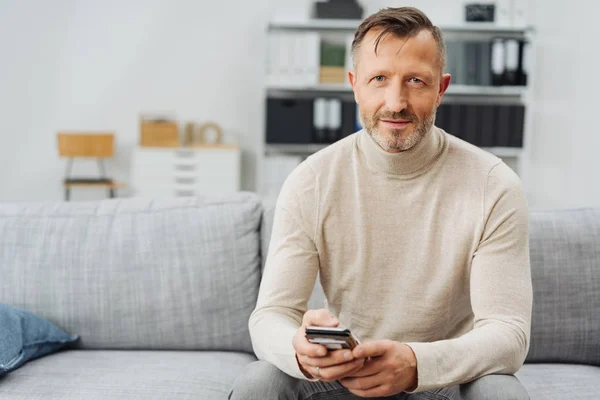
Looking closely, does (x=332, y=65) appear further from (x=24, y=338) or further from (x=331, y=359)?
(x=331, y=359)

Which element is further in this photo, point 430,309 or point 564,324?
point 564,324

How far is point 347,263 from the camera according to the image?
155cm

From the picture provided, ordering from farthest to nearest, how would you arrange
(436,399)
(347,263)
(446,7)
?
1. (446,7)
2. (347,263)
3. (436,399)

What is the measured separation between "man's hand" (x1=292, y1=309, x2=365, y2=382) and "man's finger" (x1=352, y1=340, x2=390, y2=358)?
0.5 inches

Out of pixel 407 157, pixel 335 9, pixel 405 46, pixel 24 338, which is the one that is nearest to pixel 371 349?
pixel 407 157

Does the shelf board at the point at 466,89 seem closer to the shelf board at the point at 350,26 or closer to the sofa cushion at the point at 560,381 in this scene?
the shelf board at the point at 350,26

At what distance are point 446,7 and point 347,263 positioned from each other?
14.0 feet

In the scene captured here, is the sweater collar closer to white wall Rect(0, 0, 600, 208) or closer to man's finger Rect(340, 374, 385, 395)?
man's finger Rect(340, 374, 385, 395)

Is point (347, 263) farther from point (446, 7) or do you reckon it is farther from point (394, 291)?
point (446, 7)

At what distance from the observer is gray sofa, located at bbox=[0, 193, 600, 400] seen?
1.81 metres

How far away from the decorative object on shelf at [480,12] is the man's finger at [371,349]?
4262 mm

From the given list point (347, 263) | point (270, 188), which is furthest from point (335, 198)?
point (270, 188)

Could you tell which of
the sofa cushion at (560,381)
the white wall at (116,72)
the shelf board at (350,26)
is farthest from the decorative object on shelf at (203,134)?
the sofa cushion at (560,381)

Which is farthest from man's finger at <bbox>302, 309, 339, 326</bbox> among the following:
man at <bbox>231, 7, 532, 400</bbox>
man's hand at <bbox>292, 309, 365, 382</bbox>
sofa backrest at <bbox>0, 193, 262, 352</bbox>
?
sofa backrest at <bbox>0, 193, 262, 352</bbox>
